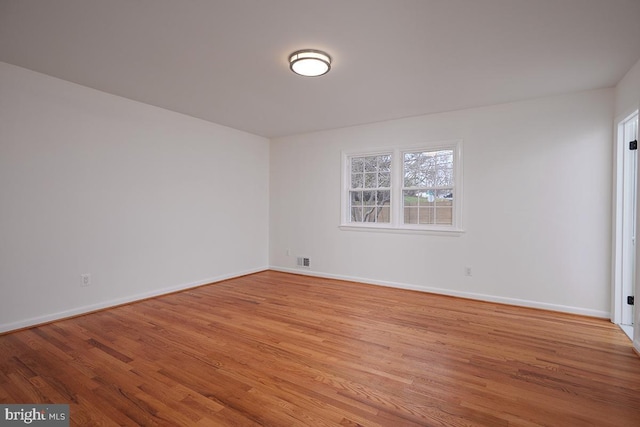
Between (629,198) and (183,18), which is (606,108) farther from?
(183,18)

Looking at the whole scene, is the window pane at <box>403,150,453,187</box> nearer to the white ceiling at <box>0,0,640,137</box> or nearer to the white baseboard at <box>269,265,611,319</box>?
the white ceiling at <box>0,0,640,137</box>

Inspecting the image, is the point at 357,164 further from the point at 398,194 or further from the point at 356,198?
the point at 398,194

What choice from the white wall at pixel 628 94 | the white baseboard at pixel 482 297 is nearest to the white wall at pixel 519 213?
the white baseboard at pixel 482 297

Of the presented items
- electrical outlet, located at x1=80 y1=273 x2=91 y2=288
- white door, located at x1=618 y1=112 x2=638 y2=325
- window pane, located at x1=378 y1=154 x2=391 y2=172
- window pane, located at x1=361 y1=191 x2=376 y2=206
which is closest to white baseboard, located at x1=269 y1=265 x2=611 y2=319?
white door, located at x1=618 y1=112 x2=638 y2=325

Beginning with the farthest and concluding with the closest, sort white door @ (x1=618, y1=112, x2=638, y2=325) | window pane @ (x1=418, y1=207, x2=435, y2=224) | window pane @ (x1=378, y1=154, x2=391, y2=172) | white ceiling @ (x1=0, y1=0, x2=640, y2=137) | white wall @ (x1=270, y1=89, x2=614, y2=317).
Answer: window pane @ (x1=378, y1=154, x2=391, y2=172) → window pane @ (x1=418, y1=207, x2=435, y2=224) → white wall @ (x1=270, y1=89, x2=614, y2=317) → white door @ (x1=618, y1=112, x2=638, y2=325) → white ceiling @ (x1=0, y1=0, x2=640, y2=137)

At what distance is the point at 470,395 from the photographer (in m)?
1.97

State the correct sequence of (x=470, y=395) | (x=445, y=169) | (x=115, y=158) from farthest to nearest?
(x=445, y=169), (x=115, y=158), (x=470, y=395)

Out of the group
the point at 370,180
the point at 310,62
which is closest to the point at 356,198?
the point at 370,180

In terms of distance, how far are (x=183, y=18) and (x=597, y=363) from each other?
4.10 metres

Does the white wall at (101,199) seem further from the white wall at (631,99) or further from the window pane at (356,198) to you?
the white wall at (631,99)

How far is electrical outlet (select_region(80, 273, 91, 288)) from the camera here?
344 cm

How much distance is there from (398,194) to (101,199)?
3.99m

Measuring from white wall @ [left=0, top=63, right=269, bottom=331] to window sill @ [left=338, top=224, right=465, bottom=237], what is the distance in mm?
2096

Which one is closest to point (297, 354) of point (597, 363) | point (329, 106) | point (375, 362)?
point (375, 362)
